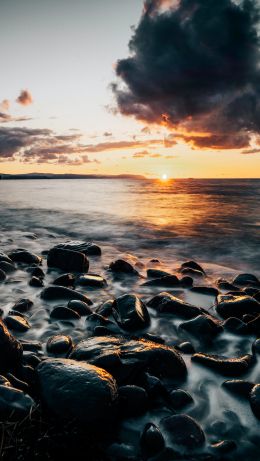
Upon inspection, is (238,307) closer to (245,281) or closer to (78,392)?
(245,281)

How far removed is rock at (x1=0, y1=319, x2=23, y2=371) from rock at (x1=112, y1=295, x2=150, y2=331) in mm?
1517

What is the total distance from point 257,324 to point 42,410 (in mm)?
3040

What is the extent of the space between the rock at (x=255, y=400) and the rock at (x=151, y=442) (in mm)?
901

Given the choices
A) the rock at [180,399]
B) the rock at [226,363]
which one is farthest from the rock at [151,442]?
the rock at [226,363]

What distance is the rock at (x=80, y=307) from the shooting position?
15.4ft

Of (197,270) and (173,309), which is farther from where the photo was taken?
(197,270)

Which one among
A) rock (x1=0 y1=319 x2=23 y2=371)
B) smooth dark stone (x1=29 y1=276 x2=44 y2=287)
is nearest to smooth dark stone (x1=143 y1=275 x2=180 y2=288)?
smooth dark stone (x1=29 y1=276 x2=44 y2=287)

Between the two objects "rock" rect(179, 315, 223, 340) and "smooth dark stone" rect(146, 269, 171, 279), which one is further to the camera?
"smooth dark stone" rect(146, 269, 171, 279)

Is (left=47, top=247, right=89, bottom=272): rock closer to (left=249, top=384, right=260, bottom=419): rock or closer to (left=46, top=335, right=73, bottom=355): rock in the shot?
(left=46, top=335, right=73, bottom=355): rock

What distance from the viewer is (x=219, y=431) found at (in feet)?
8.54

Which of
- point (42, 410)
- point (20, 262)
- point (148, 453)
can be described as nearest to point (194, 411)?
point (148, 453)

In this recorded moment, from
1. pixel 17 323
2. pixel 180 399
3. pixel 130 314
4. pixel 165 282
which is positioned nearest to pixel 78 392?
pixel 180 399

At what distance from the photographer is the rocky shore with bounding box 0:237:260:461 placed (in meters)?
2.35

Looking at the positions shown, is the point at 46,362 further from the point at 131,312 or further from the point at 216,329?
the point at 216,329
